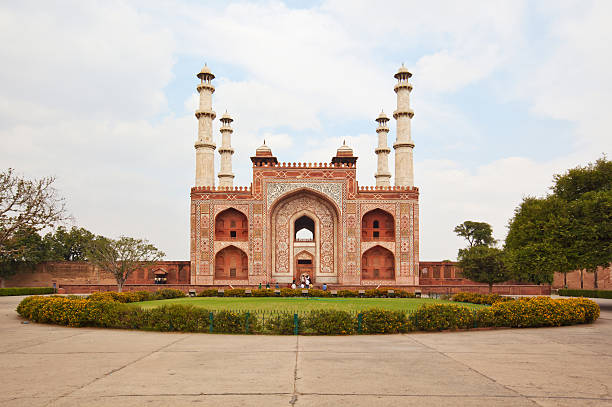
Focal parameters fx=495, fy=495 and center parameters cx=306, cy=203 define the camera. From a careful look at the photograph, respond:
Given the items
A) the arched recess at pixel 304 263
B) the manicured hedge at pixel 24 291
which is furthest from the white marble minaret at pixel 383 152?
the manicured hedge at pixel 24 291

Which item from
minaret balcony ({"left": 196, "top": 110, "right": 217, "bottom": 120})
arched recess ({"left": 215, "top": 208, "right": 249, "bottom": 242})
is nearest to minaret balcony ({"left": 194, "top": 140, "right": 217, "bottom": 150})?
minaret balcony ({"left": 196, "top": 110, "right": 217, "bottom": 120})

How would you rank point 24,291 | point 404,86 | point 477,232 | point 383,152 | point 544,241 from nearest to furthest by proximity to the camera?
point 544,241 → point 24,291 → point 404,86 → point 383,152 → point 477,232

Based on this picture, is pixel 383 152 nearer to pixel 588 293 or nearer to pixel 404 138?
pixel 404 138

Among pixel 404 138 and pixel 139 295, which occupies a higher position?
pixel 404 138

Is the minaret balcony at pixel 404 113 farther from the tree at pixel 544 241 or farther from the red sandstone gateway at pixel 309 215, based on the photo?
the tree at pixel 544 241

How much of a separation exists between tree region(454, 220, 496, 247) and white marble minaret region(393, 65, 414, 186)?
26595 mm

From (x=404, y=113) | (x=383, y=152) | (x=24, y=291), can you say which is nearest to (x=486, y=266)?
(x=404, y=113)

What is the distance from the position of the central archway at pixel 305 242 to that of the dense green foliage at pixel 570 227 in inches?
523

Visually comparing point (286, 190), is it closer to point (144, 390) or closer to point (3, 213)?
point (3, 213)

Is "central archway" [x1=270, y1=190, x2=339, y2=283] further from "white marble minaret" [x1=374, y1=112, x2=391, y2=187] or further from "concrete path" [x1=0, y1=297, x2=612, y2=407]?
"concrete path" [x1=0, y1=297, x2=612, y2=407]

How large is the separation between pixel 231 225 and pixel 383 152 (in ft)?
47.6

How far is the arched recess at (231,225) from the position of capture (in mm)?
34188

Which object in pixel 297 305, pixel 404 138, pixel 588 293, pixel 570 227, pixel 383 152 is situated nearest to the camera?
pixel 297 305

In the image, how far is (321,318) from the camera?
1204 centimetres
